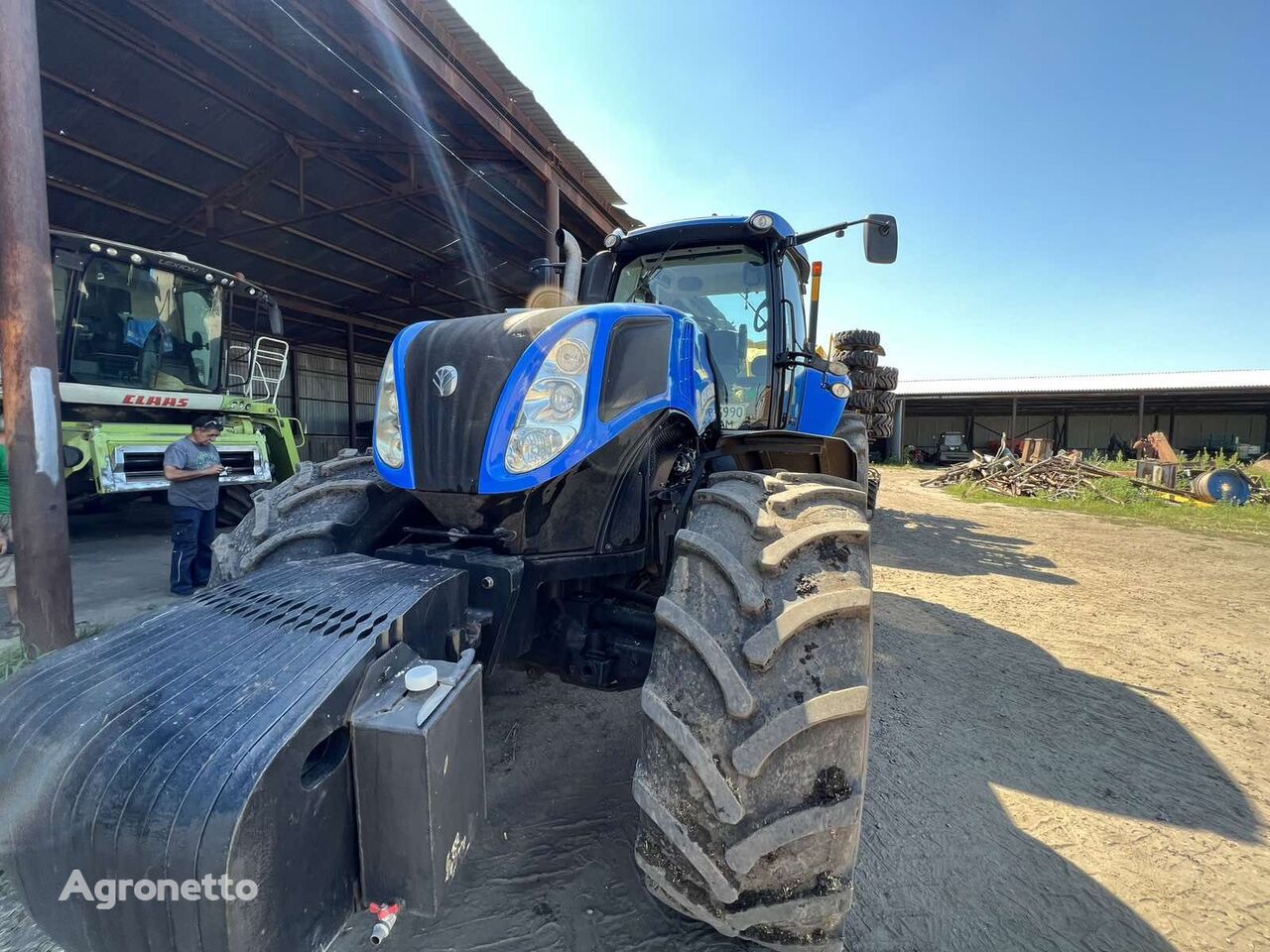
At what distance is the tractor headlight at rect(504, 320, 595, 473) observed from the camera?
5.63 feet

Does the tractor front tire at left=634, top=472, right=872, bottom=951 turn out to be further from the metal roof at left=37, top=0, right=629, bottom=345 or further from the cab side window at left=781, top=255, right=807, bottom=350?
the metal roof at left=37, top=0, right=629, bottom=345

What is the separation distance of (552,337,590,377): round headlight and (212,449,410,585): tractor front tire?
807 mm

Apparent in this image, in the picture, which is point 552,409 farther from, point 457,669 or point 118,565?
point 118,565

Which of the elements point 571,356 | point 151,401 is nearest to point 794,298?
point 571,356

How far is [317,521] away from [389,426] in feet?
1.43

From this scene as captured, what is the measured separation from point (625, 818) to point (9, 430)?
3408mm

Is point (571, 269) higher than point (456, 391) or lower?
higher

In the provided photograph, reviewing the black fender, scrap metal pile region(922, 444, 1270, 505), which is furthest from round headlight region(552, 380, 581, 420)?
scrap metal pile region(922, 444, 1270, 505)

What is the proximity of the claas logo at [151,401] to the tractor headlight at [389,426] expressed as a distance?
20.2 ft

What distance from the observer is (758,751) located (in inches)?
48.8

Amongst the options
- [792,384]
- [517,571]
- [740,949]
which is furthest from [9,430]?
[792,384]

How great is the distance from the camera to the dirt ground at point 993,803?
66.7 inches

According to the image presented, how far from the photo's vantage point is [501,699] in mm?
3029

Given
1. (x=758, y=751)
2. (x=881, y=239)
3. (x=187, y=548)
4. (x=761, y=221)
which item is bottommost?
(x=187, y=548)
